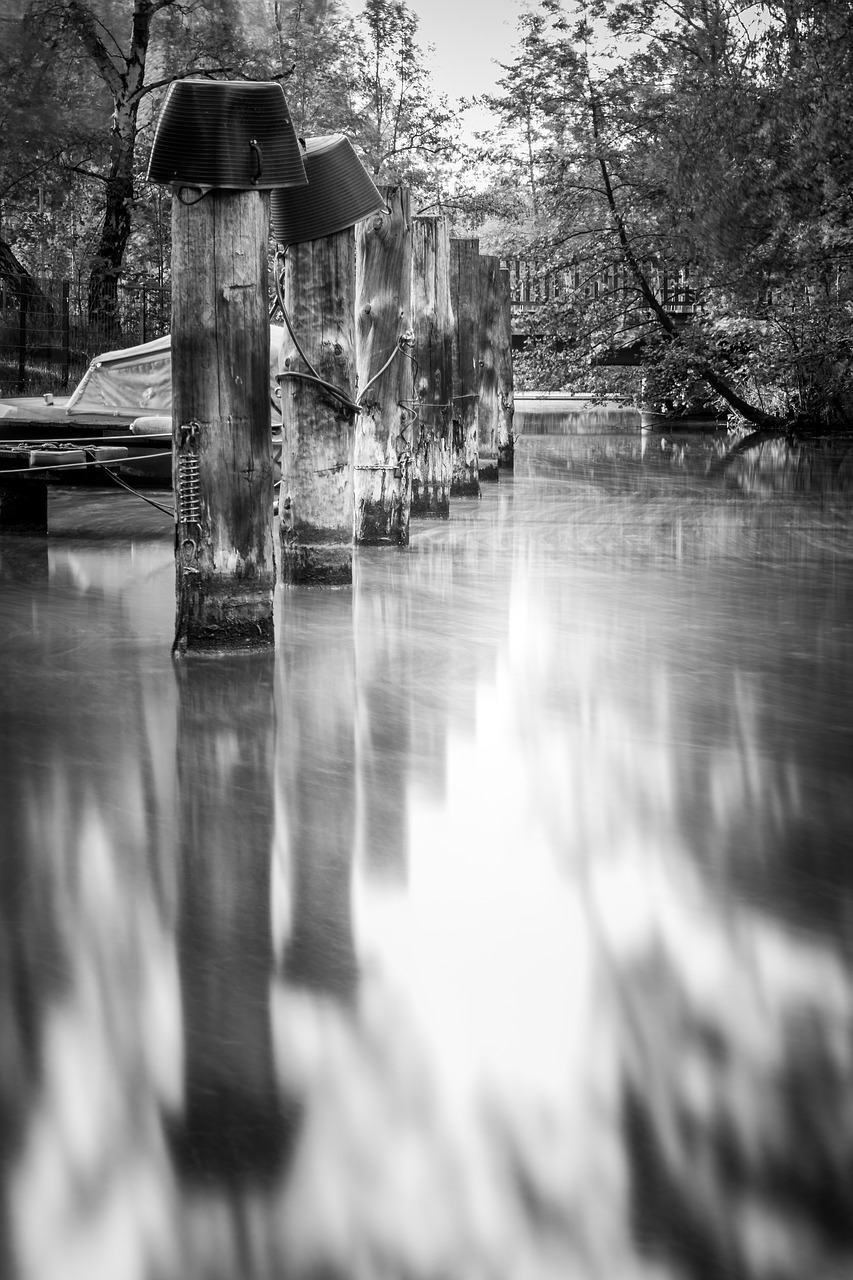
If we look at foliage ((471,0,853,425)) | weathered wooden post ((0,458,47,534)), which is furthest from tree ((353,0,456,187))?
weathered wooden post ((0,458,47,534))

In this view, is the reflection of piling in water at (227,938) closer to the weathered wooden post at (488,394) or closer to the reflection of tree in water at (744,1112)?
the reflection of tree in water at (744,1112)

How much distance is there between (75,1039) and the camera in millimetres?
2928

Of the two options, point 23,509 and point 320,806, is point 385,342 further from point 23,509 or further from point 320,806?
point 320,806

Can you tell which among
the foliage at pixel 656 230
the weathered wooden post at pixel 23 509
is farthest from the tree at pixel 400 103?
the weathered wooden post at pixel 23 509

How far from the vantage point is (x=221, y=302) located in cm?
634

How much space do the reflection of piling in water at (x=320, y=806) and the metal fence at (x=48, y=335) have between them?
1699 centimetres

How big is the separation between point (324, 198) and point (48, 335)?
17.0m

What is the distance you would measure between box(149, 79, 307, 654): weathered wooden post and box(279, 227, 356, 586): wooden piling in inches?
68.8

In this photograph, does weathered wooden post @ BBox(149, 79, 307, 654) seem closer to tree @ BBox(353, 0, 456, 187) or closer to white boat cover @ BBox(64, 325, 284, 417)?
white boat cover @ BBox(64, 325, 284, 417)

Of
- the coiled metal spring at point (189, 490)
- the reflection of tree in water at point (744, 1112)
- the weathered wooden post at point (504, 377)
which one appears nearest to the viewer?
A: the reflection of tree in water at point (744, 1112)

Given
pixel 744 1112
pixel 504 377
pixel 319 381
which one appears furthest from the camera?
pixel 504 377

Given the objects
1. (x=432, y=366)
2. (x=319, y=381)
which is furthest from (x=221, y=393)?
(x=432, y=366)

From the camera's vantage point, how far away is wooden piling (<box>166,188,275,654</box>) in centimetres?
634

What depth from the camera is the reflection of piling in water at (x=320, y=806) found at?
3385mm
